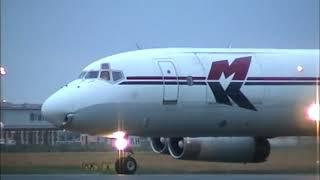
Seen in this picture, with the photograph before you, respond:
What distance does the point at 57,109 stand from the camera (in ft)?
82.5

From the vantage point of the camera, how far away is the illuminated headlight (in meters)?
27.2

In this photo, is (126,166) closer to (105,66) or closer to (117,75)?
(117,75)

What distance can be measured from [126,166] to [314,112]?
6.92 meters

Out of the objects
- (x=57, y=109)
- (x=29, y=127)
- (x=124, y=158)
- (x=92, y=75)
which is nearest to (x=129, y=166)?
(x=124, y=158)

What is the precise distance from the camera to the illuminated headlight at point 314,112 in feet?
89.2

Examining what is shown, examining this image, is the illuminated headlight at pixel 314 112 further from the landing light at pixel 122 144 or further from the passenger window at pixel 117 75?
the passenger window at pixel 117 75

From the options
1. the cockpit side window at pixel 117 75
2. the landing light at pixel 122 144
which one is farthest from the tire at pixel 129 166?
the cockpit side window at pixel 117 75

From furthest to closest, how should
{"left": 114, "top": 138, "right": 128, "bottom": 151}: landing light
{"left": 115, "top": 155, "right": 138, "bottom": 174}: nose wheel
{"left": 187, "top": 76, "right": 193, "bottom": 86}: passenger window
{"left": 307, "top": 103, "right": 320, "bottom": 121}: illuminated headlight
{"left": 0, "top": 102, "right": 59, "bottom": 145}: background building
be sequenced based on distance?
{"left": 0, "top": 102, "right": 59, "bottom": 145}: background building < {"left": 307, "top": 103, "right": 320, "bottom": 121}: illuminated headlight < {"left": 114, "top": 138, "right": 128, "bottom": 151}: landing light < {"left": 187, "top": 76, "right": 193, "bottom": 86}: passenger window < {"left": 115, "top": 155, "right": 138, "bottom": 174}: nose wheel

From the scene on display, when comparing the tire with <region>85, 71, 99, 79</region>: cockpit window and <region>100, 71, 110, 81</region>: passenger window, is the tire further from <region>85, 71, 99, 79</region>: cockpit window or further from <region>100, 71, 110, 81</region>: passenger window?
<region>85, 71, 99, 79</region>: cockpit window

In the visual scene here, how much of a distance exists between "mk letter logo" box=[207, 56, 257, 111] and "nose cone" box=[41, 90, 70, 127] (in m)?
4.82

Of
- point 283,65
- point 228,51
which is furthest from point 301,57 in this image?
point 228,51

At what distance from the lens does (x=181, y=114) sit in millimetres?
25953

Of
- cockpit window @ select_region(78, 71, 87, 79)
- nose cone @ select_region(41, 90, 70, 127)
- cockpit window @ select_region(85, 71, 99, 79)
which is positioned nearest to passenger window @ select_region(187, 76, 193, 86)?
cockpit window @ select_region(85, 71, 99, 79)

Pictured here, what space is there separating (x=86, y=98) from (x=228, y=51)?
5.31 m
